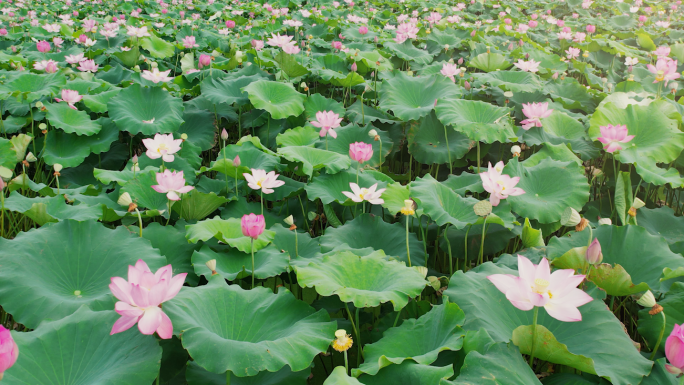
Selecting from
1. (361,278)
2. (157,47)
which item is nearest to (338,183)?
(361,278)

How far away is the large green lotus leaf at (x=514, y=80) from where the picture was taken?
8.73 ft

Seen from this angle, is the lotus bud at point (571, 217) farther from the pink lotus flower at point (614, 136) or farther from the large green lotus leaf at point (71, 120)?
the large green lotus leaf at point (71, 120)

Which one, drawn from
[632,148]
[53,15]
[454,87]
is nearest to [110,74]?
[454,87]

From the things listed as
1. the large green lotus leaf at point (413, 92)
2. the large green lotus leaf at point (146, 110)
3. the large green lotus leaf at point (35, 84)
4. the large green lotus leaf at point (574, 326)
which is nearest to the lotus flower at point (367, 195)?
the large green lotus leaf at point (574, 326)

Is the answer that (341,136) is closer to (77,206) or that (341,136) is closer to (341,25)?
(77,206)

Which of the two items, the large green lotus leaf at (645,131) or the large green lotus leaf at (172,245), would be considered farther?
the large green lotus leaf at (645,131)

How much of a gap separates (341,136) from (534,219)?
3.52 ft

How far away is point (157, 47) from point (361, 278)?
3.34m

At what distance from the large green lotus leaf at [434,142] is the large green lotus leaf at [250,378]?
144 cm

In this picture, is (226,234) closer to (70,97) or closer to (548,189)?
(548,189)

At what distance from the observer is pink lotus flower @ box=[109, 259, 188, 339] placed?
0.86 meters

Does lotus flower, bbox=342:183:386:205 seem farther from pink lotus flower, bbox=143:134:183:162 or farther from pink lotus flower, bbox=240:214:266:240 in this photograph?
pink lotus flower, bbox=143:134:183:162

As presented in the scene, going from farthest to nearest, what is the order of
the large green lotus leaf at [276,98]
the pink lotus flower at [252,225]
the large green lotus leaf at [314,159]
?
1. the large green lotus leaf at [276,98]
2. the large green lotus leaf at [314,159]
3. the pink lotus flower at [252,225]

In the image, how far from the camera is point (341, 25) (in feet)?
15.3
